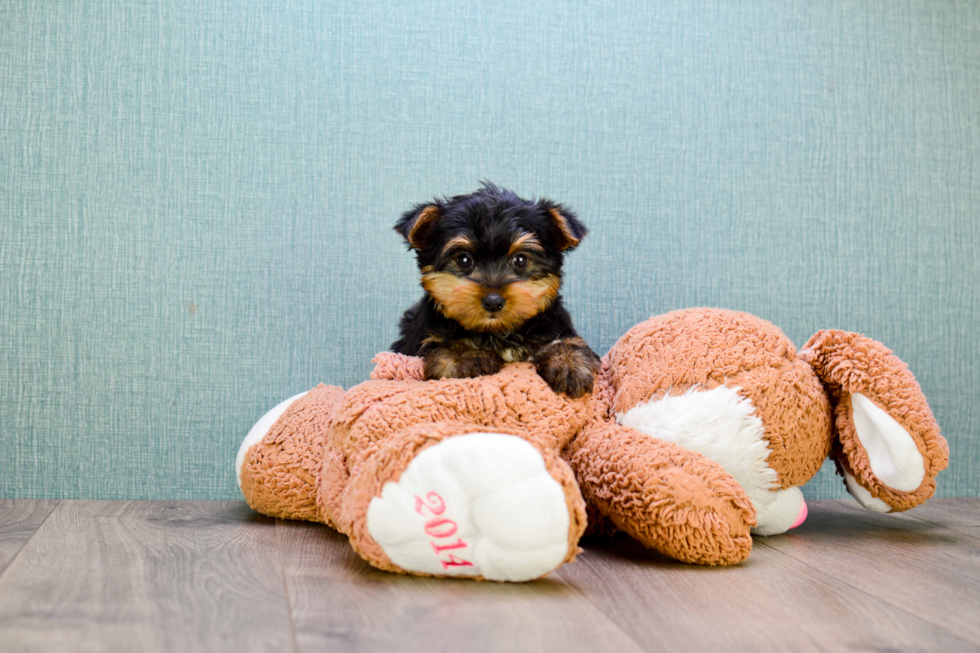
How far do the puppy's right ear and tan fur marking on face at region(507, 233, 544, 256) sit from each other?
8.7 inches

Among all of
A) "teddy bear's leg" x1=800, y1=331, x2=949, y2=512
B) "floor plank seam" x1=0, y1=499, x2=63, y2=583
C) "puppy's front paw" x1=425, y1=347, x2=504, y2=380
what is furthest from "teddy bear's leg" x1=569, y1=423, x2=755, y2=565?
"floor plank seam" x1=0, y1=499, x2=63, y2=583

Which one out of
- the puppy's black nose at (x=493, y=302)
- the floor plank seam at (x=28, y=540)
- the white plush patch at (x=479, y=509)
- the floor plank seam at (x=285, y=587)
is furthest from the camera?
the puppy's black nose at (x=493, y=302)

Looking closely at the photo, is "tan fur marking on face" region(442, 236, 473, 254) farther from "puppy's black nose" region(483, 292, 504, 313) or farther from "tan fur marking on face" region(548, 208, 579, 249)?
"tan fur marking on face" region(548, 208, 579, 249)

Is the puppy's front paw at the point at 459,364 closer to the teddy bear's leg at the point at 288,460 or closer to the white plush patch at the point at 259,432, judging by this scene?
the teddy bear's leg at the point at 288,460

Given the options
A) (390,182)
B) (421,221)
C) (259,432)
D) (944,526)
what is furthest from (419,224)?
(944,526)

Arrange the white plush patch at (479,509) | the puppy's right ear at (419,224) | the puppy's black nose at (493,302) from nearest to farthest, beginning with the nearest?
the white plush patch at (479,509) < the puppy's black nose at (493,302) < the puppy's right ear at (419,224)

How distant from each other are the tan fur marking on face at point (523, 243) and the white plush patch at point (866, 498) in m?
1.04

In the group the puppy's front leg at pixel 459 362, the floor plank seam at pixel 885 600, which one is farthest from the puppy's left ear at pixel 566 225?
the floor plank seam at pixel 885 600

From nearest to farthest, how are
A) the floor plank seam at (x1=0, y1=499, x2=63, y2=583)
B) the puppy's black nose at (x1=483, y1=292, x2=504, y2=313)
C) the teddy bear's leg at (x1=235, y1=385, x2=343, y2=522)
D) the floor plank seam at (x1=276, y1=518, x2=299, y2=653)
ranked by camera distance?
the floor plank seam at (x1=276, y1=518, x2=299, y2=653), the floor plank seam at (x1=0, y1=499, x2=63, y2=583), the puppy's black nose at (x1=483, y1=292, x2=504, y2=313), the teddy bear's leg at (x1=235, y1=385, x2=343, y2=522)

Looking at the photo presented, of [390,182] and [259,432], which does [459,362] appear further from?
[390,182]

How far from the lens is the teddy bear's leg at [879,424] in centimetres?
183

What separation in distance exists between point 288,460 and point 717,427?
1.14 meters

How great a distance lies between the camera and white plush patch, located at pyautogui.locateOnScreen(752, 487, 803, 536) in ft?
6.38

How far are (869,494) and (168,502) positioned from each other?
2.05 metres
